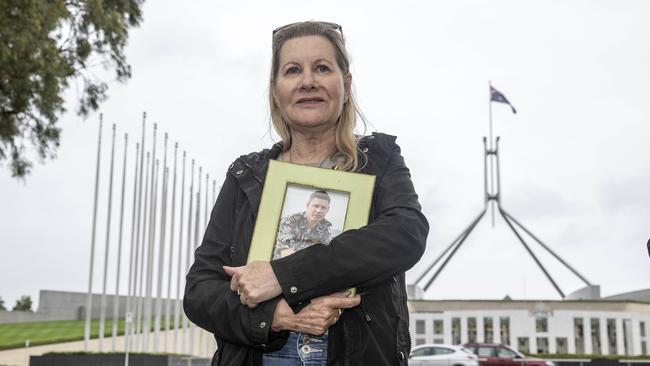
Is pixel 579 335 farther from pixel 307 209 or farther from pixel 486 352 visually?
pixel 307 209

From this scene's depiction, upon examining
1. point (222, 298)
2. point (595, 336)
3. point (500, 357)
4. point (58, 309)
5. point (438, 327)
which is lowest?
point (500, 357)

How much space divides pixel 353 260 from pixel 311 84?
502 mm

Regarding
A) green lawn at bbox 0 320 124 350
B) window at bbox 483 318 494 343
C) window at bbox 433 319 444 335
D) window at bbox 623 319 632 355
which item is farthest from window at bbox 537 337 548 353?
green lawn at bbox 0 320 124 350

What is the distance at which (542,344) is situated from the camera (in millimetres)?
33000

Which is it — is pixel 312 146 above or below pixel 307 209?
above

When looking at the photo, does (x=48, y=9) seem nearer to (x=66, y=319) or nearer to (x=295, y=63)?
(x=295, y=63)

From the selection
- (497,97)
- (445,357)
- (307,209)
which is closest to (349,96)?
(307,209)

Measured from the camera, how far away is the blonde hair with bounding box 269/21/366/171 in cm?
188

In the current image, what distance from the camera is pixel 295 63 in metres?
1.92

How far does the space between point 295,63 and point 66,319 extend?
158 feet

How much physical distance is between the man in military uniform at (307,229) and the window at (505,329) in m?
32.4

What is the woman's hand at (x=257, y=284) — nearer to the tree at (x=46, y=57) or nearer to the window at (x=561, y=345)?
the tree at (x=46, y=57)

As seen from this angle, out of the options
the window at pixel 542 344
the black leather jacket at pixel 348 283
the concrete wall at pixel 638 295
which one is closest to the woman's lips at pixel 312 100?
the black leather jacket at pixel 348 283

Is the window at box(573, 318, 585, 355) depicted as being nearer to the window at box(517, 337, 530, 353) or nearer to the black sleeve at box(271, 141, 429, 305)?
the window at box(517, 337, 530, 353)
